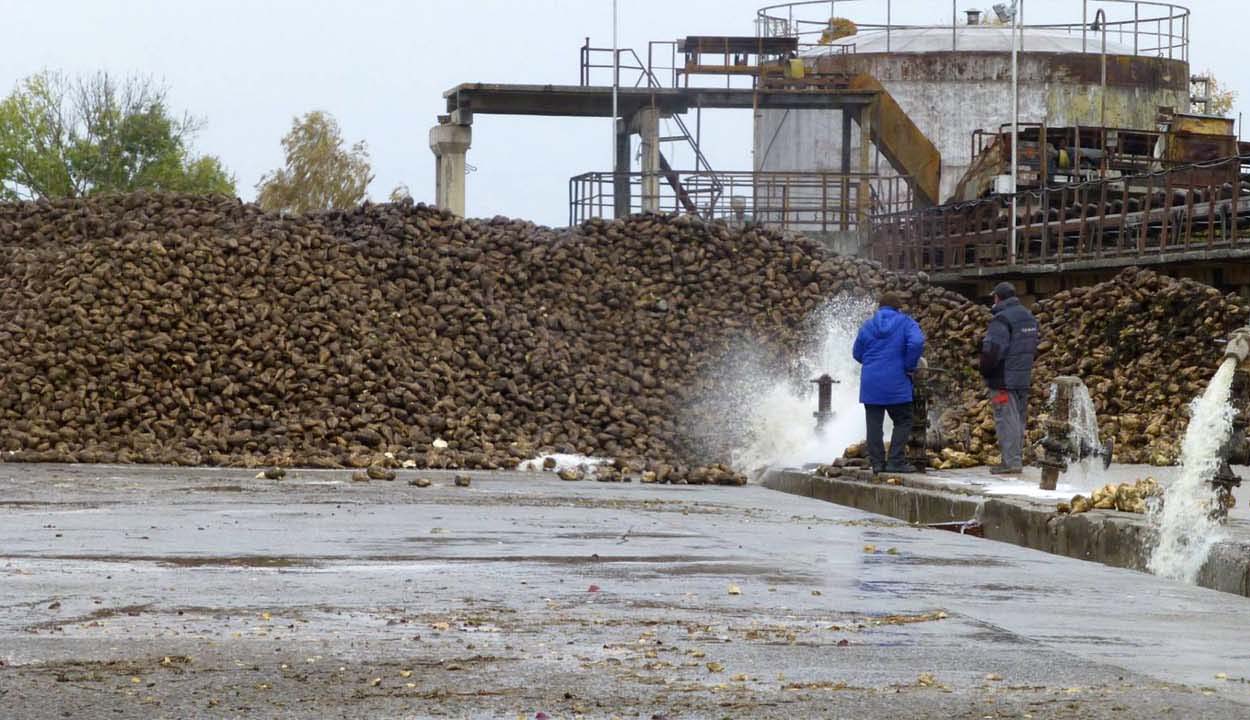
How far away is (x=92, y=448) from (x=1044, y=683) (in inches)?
670

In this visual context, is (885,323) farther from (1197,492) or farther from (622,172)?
(622,172)

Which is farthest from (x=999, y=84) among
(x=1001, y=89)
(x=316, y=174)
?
(x=316, y=174)

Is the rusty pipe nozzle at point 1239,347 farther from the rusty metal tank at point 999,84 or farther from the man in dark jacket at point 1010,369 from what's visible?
the rusty metal tank at point 999,84

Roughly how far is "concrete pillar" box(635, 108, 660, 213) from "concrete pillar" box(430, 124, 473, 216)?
13.3 ft

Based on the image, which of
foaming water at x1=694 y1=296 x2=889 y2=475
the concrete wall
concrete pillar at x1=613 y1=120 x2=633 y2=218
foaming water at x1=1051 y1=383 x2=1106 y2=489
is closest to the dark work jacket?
foaming water at x1=1051 y1=383 x2=1106 y2=489

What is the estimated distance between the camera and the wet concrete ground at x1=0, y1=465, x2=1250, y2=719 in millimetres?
5699

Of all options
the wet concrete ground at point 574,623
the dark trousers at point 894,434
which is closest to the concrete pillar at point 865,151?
the dark trousers at point 894,434

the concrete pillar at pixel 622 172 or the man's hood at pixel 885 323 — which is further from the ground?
the concrete pillar at pixel 622 172

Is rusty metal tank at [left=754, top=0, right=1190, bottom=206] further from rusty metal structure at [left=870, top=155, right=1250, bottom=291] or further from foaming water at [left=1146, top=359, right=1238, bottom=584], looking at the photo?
foaming water at [left=1146, top=359, right=1238, bottom=584]

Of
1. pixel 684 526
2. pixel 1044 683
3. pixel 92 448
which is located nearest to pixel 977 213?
pixel 92 448

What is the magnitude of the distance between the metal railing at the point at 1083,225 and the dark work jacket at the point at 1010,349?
24.5ft

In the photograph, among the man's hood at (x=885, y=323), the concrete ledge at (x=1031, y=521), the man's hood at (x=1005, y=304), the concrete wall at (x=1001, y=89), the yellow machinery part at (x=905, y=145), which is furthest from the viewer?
the concrete wall at (x=1001, y=89)

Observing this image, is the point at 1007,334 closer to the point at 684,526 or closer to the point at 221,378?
the point at 684,526

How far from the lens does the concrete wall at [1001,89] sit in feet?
160
